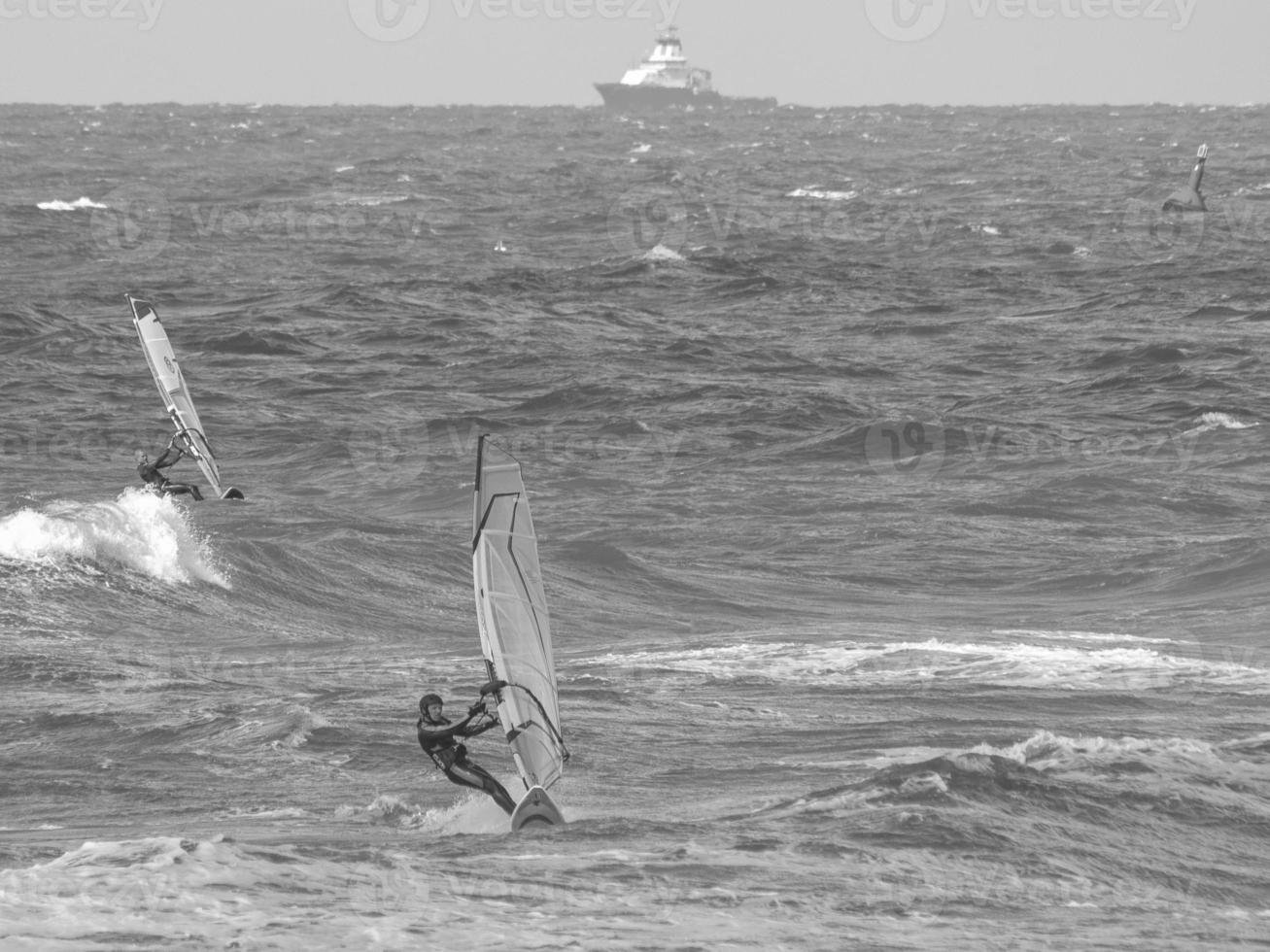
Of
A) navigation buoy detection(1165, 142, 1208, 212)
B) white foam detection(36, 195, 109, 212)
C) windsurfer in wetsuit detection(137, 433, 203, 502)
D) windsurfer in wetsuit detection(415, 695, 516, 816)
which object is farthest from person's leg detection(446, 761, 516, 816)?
white foam detection(36, 195, 109, 212)

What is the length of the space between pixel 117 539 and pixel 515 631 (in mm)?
9179

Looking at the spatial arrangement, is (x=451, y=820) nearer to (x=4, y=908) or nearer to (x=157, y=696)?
(x=4, y=908)

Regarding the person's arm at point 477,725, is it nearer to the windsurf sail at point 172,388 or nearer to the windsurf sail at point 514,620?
the windsurf sail at point 514,620

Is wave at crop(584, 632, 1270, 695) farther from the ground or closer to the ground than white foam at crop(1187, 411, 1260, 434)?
closer to the ground

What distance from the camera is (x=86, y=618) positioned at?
620 inches

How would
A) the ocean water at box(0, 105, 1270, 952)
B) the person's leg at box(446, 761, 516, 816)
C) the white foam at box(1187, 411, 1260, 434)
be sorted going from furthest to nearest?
the white foam at box(1187, 411, 1260, 434)
the person's leg at box(446, 761, 516, 816)
the ocean water at box(0, 105, 1270, 952)

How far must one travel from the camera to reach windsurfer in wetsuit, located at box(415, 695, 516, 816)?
901 cm

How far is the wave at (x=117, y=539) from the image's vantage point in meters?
17.2

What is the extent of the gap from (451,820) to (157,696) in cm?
373

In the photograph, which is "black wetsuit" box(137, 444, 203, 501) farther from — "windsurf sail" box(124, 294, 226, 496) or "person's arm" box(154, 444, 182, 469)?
"windsurf sail" box(124, 294, 226, 496)

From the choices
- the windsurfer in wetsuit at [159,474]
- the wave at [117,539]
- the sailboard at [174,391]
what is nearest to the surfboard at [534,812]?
the wave at [117,539]

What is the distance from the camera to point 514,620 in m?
9.63

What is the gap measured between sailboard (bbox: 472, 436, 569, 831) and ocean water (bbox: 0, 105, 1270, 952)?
0.37 meters

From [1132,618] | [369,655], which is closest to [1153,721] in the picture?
[1132,618]
